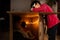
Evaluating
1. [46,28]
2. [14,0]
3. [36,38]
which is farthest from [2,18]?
[36,38]

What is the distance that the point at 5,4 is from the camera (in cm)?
551

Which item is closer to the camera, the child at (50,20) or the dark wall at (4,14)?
the child at (50,20)

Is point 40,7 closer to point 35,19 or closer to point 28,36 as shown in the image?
point 35,19

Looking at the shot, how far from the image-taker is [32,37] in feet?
8.57

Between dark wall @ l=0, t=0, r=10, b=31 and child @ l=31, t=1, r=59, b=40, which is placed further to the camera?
dark wall @ l=0, t=0, r=10, b=31

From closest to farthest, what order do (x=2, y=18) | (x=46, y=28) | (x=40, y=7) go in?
(x=40, y=7), (x=46, y=28), (x=2, y=18)

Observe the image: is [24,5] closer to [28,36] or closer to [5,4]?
[5,4]

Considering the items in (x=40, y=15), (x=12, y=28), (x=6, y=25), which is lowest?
(x=6, y=25)

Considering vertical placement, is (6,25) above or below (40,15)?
below

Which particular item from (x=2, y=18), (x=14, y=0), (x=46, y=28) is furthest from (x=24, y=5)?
(x=46, y=28)

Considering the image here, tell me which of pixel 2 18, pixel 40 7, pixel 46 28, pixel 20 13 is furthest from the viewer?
pixel 2 18

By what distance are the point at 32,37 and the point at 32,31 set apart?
0.09m

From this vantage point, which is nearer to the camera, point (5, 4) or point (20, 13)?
point (20, 13)

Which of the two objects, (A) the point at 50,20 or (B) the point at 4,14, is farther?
(B) the point at 4,14
